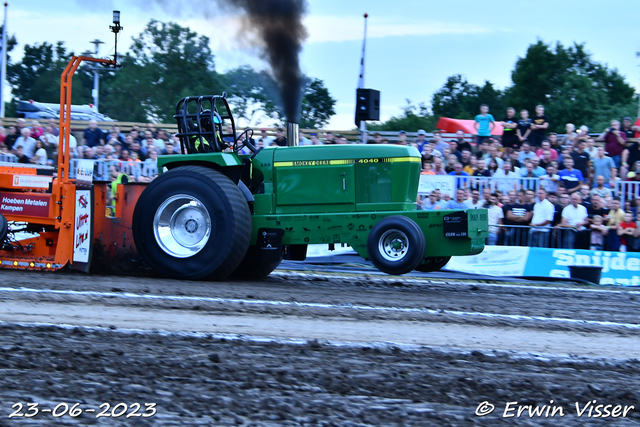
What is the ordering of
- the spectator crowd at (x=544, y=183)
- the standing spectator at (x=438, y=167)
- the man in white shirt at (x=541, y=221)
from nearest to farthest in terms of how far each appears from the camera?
the spectator crowd at (x=544, y=183), the man in white shirt at (x=541, y=221), the standing spectator at (x=438, y=167)

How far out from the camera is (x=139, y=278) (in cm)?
913

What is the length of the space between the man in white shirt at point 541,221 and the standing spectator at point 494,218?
0.50 meters

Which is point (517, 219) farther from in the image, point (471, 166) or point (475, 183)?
point (471, 166)

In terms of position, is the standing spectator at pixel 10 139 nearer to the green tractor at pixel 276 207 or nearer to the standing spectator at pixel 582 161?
the green tractor at pixel 276 207

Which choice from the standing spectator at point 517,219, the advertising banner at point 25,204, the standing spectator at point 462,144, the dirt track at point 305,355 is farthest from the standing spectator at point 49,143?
the standing spectator at point 517,219

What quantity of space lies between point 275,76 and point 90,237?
398cm

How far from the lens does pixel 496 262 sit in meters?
11.7

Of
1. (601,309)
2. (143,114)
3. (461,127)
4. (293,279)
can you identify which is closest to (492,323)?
(601,309)

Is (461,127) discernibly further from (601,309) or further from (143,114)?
(143,114)

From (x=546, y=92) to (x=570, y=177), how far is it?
1850 inches

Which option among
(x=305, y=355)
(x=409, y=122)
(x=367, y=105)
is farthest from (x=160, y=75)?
(x=305, y=355)

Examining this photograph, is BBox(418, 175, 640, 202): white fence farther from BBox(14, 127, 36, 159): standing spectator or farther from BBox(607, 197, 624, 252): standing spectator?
BBox(14, 127, 36, 159): standing spectator

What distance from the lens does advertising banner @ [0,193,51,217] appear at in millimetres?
9047

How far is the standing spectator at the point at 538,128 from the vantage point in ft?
47.0
